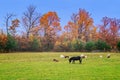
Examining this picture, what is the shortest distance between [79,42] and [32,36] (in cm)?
1337

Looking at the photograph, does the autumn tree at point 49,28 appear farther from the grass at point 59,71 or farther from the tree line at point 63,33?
the grass at point 59,71

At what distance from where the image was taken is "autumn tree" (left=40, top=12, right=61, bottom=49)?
7112 cm

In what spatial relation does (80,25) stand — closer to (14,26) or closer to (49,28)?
(49,28)

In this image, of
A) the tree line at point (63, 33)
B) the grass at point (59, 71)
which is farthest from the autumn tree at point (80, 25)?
the grass at point (59, 71)

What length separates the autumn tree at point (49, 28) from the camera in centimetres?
7112

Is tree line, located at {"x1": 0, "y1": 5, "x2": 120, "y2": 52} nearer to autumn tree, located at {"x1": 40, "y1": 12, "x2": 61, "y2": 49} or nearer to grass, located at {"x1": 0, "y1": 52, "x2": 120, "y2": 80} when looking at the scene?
autumn tree, located at {"x1": 40, "y1": 12, "x2": 61, "y2": 49}

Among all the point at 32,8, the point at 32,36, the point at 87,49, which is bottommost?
the point at 87,49

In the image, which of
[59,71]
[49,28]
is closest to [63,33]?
[49,28]

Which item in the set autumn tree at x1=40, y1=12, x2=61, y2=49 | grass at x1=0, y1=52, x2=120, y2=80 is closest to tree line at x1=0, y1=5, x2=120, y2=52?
autumn tree at x1=40, y1=12, x2=61, y2=49

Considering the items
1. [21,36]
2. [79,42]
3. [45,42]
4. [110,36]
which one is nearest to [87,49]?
[79,42]

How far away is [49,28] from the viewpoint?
71250 millimetres

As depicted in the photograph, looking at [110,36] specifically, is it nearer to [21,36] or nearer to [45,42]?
[45,42]

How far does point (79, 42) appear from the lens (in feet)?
221

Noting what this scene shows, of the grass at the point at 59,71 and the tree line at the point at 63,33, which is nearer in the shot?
the grass at the point at 59,71
